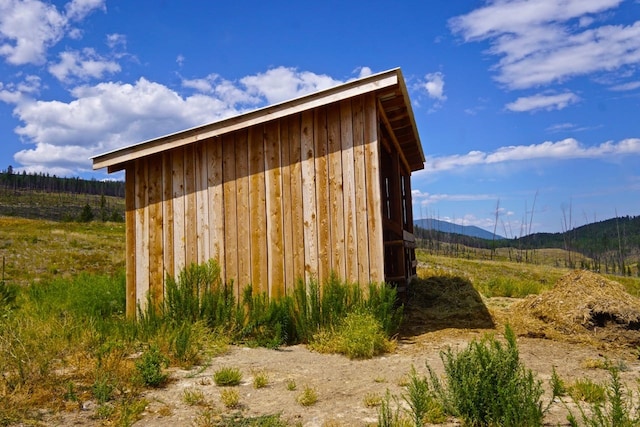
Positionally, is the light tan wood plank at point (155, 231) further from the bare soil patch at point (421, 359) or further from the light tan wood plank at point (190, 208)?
the bare soil patch at point (421, 359)

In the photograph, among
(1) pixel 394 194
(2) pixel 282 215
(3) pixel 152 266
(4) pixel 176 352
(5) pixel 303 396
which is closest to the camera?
(5) pixel 303 396

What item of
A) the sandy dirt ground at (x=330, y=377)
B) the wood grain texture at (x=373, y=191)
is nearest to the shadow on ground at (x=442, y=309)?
the sandy dirt ground at (x=330, y=377)

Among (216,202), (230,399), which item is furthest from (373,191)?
(230,399)

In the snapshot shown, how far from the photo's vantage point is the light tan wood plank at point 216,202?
316 inches

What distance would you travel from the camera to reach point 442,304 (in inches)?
371

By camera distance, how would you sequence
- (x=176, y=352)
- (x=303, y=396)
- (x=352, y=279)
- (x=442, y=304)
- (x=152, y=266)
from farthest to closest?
(x=442, y=304) → (x=152, y=266) → (x=352, y=279) → (x=176, y=352) → (x=303, y=396)

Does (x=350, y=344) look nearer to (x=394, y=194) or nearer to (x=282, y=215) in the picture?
(x=282, y=215)

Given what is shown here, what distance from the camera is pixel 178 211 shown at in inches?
328

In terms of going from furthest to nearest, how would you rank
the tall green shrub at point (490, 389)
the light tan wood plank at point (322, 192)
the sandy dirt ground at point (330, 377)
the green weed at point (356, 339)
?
the light tan wood plank at point (322, 192) → the green weed at point (356, 339) → the sandy dirt ground at point (330, 377) → the tall green shrub at point (490, 389)

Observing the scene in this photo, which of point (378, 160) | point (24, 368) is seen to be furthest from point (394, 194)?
point (24, 368)

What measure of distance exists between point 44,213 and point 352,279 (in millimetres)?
96698

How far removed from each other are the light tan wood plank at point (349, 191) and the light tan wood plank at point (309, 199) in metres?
0.49

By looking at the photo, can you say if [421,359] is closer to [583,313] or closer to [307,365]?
[307,365]

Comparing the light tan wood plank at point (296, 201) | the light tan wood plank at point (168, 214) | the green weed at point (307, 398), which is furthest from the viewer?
the light tan wood plank at point (168, 214)
